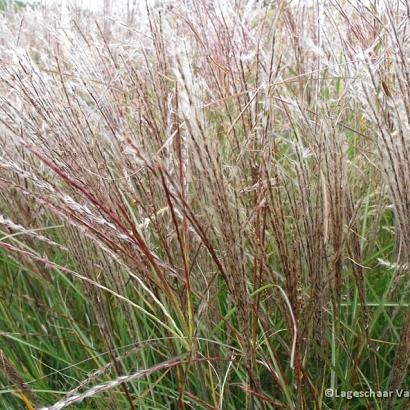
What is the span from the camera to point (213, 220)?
90cm

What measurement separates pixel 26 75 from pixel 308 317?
68 cm

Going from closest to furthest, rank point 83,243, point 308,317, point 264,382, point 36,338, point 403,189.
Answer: point 403,189, point 308,317, point 83,243, point 264,382, point 36,338

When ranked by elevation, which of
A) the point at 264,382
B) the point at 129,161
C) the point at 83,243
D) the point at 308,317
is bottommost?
the point at 264,382

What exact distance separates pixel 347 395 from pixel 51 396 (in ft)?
2.12

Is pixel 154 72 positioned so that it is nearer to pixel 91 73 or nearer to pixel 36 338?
pixel 91 73

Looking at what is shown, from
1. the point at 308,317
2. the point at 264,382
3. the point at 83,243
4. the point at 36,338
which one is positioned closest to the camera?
the point at 308,317

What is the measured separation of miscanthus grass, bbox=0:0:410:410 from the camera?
2.79 feet

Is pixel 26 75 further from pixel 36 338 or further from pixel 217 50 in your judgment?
pixel 36 338

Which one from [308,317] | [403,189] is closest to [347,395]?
[308,317]

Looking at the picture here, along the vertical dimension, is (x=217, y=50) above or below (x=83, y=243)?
above

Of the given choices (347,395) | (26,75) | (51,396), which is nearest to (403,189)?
(347,395)

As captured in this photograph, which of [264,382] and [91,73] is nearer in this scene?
[91,73]

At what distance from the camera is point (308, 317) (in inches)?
40.0

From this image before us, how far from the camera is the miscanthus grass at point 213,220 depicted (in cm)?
85
